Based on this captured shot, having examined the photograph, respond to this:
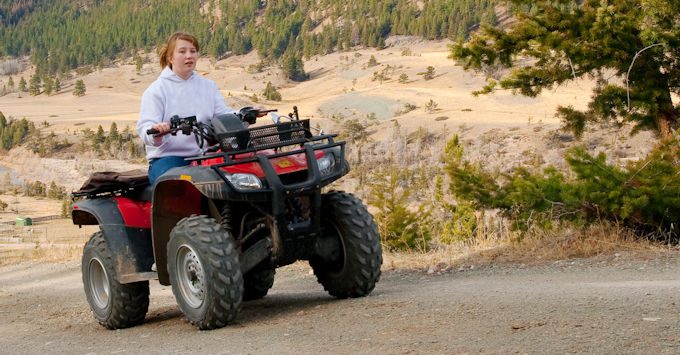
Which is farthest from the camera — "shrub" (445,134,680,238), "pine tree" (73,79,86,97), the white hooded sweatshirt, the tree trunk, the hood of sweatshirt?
"pine tree" (73,79,86,97)

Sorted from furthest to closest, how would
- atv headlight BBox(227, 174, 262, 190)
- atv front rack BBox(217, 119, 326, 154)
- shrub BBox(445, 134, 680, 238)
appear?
shrub BBox(445, 134, 680, 238) → atv front rack BBox(217, 119, 326, 154) → atv headlight BBox(227, 174, 262, 190)

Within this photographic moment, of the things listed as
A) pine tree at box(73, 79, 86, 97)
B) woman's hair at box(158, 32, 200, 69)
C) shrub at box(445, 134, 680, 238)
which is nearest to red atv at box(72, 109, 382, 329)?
woman's hair at box(158, 32, 200, 69)

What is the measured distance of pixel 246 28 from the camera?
171m

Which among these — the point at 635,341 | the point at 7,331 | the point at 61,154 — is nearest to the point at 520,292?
the point at 635,341

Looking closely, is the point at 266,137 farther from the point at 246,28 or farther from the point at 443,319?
the point at 246,28

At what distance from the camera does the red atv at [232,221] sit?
7414 mm

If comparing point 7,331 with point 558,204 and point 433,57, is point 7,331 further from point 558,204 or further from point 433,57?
point 433,57

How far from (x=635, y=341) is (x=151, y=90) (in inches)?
188

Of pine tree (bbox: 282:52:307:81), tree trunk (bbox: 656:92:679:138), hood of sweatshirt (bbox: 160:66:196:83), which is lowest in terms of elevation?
pine tree (bbox: 282:52:307:81)

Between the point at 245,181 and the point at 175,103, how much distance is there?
143 centimetres

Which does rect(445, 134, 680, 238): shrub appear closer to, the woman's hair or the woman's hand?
the woman's hair

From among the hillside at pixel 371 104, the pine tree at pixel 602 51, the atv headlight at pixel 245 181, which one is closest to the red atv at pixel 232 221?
the atv headlight at pixel 245 181

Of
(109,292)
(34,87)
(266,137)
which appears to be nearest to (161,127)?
(266,137)

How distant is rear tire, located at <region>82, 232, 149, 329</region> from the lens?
8.93 meters
